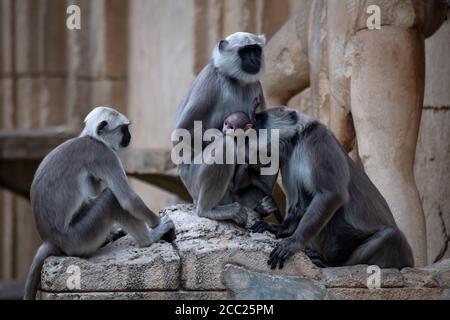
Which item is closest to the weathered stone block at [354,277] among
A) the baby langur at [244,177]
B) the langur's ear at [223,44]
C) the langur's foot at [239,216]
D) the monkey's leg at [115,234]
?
the langur's foot at [239,216]

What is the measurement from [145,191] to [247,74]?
20.7 feet

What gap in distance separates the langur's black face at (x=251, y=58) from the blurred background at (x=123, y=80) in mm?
2562

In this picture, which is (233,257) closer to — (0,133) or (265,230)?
(265,230)

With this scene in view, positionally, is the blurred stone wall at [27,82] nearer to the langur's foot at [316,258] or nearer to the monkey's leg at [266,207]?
the monkey's leg at [266,207]

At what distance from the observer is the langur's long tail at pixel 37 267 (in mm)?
5363

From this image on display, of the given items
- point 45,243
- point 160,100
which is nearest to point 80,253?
point 45,243

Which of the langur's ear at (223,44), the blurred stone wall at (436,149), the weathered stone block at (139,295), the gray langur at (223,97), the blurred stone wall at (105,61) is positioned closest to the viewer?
the weathered stone block at (139,295)

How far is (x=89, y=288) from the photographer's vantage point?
5141 millimetres

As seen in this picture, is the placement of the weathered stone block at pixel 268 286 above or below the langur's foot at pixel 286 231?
below

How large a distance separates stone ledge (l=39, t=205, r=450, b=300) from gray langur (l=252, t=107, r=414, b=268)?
0.75 feet

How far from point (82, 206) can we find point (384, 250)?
1590mm

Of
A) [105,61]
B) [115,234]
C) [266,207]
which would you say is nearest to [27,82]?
[105,61]

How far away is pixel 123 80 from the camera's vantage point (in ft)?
42.1

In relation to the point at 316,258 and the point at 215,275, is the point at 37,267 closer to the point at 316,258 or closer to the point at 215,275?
the point at 215,275
